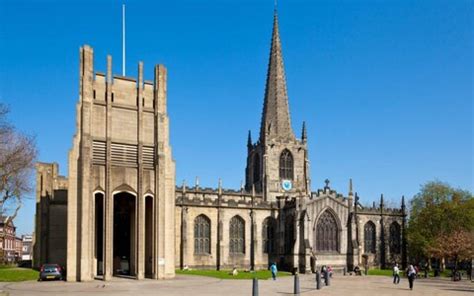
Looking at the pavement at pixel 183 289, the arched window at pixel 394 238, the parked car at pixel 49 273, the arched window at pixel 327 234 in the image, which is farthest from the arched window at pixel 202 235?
the arched window at pixel 394 238

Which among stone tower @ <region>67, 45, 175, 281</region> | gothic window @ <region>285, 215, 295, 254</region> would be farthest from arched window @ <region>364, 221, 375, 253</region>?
stone tower @ <region>67, 45, 175, 281</region>

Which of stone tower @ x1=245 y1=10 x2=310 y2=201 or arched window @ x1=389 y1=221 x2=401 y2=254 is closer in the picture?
arched window @ x1=389 y1=221 x2=401 y2=254

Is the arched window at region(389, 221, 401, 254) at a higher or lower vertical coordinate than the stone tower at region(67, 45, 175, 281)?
lower

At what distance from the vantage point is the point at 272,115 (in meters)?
79.0

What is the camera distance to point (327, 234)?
63.9 metres

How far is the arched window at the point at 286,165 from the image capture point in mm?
77062

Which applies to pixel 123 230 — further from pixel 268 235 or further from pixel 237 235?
pixel 268 235

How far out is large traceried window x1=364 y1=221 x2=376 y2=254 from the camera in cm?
6956

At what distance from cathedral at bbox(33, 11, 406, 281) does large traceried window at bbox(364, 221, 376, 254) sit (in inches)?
10.0

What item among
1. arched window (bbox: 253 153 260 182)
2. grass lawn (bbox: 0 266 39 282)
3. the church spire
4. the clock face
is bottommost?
grass lawn (bbox: 0 266 39 282)

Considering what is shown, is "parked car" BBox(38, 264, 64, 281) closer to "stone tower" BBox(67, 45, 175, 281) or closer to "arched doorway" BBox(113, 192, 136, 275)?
"stone tower" BBox(67, 45, 175, 281)

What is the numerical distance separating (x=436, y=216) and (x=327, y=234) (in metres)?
15.6

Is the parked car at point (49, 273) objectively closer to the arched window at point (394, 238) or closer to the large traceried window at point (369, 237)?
the large traceried window at point (369, 237)

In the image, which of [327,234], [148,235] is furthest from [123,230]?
[327,234]
